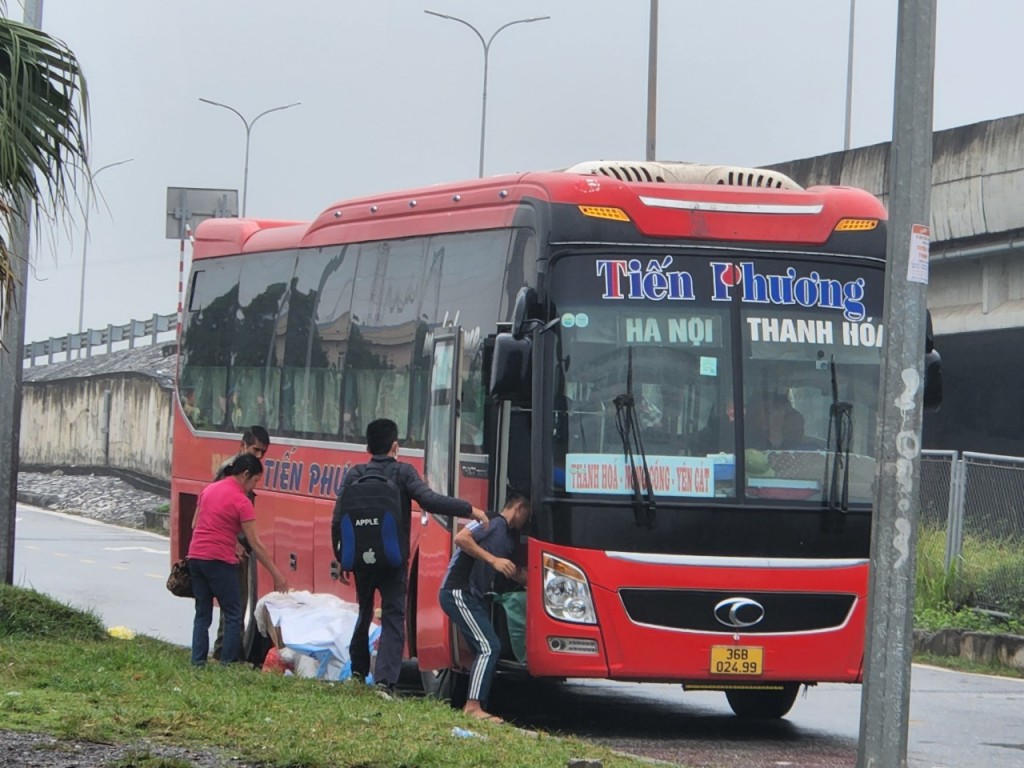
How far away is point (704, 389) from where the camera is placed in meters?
11.5

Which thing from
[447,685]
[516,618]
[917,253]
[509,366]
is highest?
[917,253]

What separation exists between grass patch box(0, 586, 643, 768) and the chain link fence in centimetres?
917

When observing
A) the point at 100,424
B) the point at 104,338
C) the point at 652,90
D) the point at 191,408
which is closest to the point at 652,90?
the point at 652,90

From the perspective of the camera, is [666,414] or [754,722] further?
[754,722]

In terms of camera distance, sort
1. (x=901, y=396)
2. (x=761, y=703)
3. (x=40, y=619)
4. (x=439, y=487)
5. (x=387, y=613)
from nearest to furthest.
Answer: (x=901, y=396)
(x=387, y=613)
(x=439, y=487)
(x=761, y=703)
(x=40, y=619)

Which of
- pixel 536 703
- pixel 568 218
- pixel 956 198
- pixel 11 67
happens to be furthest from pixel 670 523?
pixel 956 198

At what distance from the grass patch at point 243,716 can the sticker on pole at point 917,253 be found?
8.93 ft

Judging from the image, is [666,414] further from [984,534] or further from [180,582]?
[984,534]

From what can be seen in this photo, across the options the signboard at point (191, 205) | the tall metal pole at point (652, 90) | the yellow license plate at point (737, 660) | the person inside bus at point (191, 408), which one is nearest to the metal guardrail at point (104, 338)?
the signboard at point (191, 205)

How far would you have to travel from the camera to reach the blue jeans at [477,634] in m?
11.5

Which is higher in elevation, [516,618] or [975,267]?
[975,267]

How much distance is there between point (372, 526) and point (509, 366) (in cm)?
149

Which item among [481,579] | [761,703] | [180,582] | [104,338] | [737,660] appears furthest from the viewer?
[104,338]

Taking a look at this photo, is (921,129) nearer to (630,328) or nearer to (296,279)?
(630,328)
